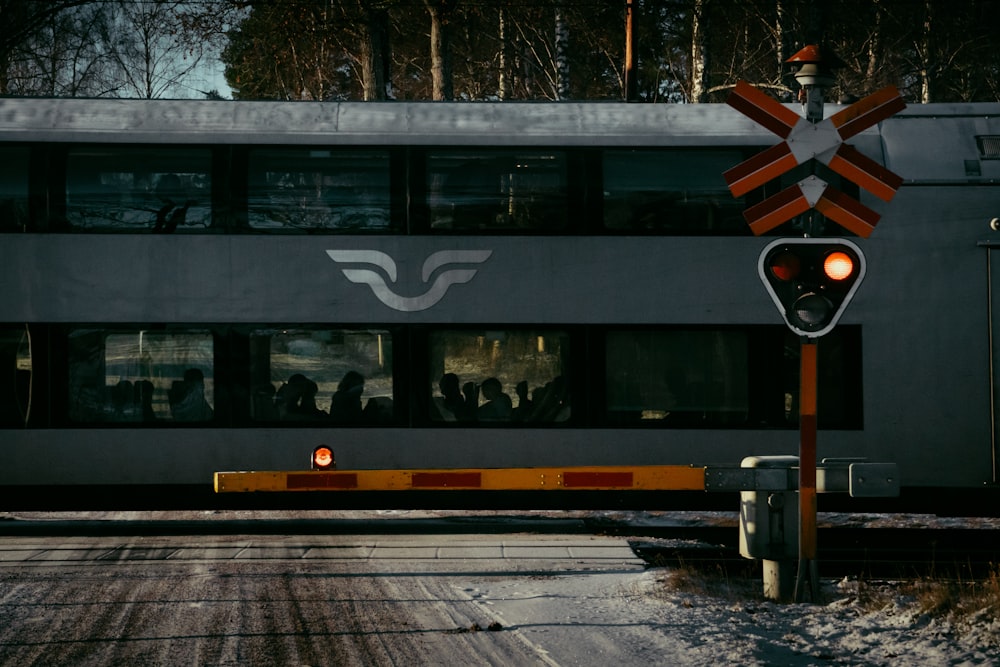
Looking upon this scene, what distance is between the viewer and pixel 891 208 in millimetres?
11531

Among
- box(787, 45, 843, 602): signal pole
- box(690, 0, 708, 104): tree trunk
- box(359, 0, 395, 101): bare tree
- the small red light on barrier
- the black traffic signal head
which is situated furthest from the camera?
box(359, 0, 395, 101): bare tree

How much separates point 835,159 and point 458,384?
4202 millimetres

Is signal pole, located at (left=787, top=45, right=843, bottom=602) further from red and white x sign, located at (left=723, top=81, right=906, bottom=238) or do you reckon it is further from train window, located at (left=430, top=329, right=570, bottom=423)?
train window, located at (left=430, top=329, right=570, bottom=423)

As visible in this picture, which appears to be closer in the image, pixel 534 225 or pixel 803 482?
pixel 803 482

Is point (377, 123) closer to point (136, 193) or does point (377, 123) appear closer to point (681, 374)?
point (136, 193)

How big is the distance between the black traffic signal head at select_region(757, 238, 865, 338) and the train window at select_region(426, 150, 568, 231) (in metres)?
3.42

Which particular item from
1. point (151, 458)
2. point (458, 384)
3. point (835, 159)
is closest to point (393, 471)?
point (458, 384)

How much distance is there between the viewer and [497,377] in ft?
38.0

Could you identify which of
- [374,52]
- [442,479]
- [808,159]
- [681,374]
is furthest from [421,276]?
[374,52]

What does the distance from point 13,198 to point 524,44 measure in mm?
29863

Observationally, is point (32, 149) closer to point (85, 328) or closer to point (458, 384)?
point (85, 328)

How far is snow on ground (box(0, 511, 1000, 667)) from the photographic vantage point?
7.16 m

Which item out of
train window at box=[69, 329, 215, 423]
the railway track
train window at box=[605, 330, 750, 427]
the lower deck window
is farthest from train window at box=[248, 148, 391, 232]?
the railway track

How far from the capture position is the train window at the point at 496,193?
11.6 meters
